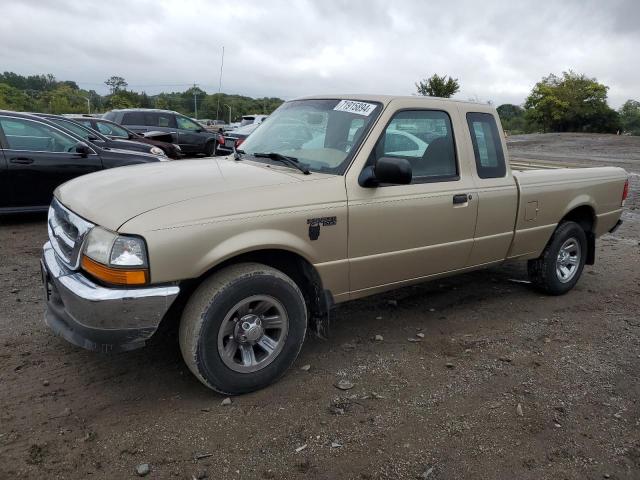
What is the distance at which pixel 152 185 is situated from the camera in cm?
313

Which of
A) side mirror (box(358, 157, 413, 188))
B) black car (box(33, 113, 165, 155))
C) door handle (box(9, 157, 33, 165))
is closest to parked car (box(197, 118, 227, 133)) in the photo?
black car (box(33, 113, 165, 155))

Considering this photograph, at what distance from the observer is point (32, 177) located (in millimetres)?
7027

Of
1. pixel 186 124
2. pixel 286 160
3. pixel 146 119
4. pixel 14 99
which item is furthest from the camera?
pixel 14 99

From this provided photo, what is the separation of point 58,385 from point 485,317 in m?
3.43

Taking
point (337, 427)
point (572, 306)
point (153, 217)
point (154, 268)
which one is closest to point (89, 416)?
point (154, 268)

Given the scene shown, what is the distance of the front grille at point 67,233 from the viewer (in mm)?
2859

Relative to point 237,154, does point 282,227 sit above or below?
below

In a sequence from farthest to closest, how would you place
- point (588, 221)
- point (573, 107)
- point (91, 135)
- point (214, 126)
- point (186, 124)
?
point (573, 107) < point (214, 126) < point (186, 124) < point (91, 135) < point (588, 221)

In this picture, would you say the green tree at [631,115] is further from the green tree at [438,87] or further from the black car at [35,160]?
the black car at [35,160]

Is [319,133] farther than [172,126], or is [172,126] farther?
[172,126]

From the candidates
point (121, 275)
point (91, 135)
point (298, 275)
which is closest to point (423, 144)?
point (298, 275)

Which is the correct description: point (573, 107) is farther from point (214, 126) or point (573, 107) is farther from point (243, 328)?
point (243, 328)

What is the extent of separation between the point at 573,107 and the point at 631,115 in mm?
25907

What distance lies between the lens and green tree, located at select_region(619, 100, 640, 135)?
63.4m
